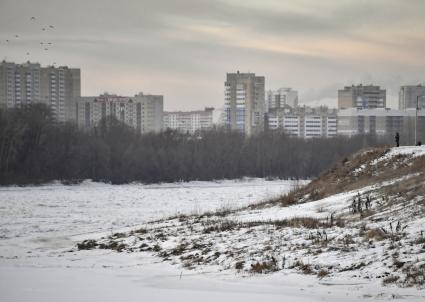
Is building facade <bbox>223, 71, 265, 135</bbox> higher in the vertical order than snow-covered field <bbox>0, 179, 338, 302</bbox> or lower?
higher

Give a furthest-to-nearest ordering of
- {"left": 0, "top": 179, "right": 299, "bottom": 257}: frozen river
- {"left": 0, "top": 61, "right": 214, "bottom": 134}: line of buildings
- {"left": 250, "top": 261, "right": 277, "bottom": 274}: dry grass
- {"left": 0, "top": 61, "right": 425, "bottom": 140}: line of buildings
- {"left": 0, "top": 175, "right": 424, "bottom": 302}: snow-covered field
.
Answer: {"left": 0, "top": 61, "right": 214, "bottom": 134}: line of buildings
{"left": 0, "top": 61, "right": 425, "bottom": 140}: line of buildings
{"left": 0, "top": 179, "right": 299, "bottom": 257}: frozen river
{"left": 250, "top": 261, "right": 277, "bottom": 274}: dry grass
{"left": 0, "top": 175, "right": 424, "bottom": 302}: snow-covered field

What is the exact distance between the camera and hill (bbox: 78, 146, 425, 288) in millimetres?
13195

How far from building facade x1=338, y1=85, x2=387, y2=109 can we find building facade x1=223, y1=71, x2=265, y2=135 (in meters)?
34.4

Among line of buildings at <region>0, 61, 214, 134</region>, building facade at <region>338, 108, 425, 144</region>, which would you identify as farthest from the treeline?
line of buildings at <region>0, 61, 214, 134</region>

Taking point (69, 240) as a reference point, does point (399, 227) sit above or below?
above

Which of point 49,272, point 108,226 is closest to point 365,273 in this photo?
point 49,272

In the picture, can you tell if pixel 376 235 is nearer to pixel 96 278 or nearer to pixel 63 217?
pixel 96 278

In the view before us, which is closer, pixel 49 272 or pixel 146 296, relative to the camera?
pixel 146 296

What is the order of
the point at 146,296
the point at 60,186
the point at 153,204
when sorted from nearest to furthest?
the point at 146,296, the point at 153,204, the point at 60,186

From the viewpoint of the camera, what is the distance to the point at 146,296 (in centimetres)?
1113

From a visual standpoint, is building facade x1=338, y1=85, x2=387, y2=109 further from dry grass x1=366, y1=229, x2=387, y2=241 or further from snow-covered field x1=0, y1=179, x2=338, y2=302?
dry grass x1=366, y1=229, x2=387, y2=241

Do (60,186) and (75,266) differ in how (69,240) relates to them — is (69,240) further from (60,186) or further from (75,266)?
(60,186)

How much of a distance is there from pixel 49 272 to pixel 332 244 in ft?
22.8

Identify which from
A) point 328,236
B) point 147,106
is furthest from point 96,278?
point 147,106
